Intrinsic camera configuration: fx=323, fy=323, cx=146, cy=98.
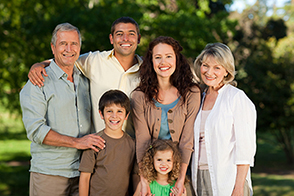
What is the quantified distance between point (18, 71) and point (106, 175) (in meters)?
5.73

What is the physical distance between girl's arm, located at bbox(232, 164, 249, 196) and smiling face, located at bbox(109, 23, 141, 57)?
179 centimetres

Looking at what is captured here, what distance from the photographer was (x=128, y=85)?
380cm

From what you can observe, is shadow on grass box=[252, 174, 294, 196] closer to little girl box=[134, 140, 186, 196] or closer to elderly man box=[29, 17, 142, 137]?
little girl box=[134, 140, 186, 196]

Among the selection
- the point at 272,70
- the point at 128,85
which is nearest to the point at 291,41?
the point at 272,70

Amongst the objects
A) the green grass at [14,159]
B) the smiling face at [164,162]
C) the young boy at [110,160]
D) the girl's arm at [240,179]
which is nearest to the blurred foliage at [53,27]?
the green grass at [14,159]

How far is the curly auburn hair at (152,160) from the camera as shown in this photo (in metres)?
3.27

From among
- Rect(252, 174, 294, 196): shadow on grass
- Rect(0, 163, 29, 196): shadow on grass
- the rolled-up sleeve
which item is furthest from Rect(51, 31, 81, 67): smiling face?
Rect(252, 174, 294, 196): shadow on grass

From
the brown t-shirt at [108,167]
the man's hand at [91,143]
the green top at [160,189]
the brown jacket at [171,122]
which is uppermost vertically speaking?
the brown jacket at [171,122]

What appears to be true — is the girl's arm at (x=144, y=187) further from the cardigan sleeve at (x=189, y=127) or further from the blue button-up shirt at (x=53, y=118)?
the blue button-up shirt at (x=53, y=118)

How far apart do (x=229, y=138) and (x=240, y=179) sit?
41 centimetres

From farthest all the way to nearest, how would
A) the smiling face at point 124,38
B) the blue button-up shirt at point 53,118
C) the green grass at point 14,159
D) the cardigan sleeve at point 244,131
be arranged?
the green grass at point 14,159 < the smiling face at point 124,38 < the blue button-up shirt at point 53,118 < the cardigan sleeve at point 244,131

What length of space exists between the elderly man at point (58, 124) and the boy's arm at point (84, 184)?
0.69 feet

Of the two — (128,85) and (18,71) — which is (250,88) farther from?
(128,85)

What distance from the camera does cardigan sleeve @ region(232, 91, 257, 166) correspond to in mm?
3141
